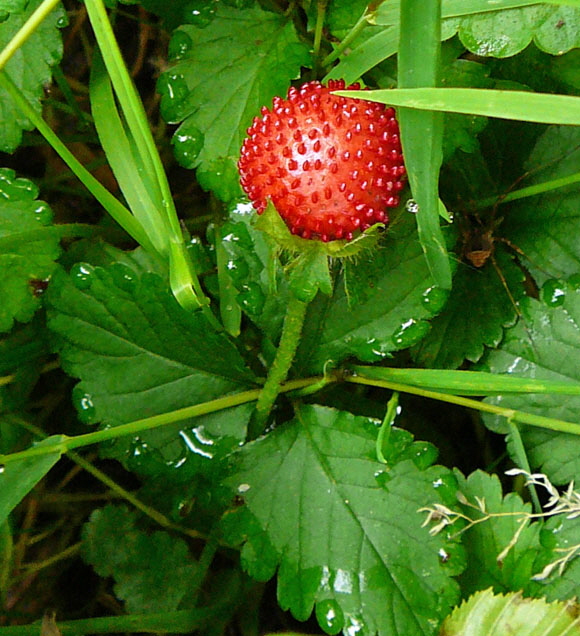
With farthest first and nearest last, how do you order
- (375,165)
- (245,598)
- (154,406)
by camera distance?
(245,598) → (154,406) → (375,165)

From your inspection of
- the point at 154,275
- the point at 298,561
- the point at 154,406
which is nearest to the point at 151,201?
the point at 154,275

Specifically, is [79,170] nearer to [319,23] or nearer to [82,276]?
[82,276]

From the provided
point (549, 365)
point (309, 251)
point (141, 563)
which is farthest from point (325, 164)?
→ point (141, 563)

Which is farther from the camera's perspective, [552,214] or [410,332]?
[552,214]

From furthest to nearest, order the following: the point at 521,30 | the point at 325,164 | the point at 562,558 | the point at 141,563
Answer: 1. the point at 141,563
2. the point at 562,558
3. the point at 521,30
4. the point at 325,164

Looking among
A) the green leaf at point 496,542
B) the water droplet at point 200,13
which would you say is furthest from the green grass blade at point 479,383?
the water droplet at point 200,13

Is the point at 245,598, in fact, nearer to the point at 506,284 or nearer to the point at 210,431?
the point at 210,431

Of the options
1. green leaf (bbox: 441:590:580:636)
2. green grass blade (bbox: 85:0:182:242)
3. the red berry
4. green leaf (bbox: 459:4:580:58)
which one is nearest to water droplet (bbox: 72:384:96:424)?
green grass blade (bbox: 85:0:182:242)
